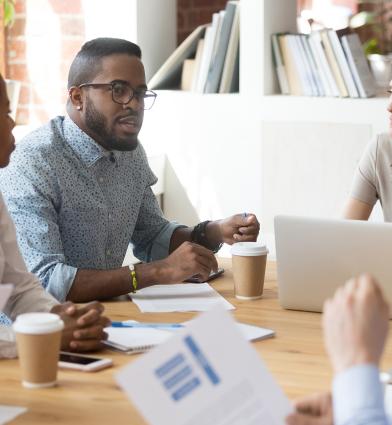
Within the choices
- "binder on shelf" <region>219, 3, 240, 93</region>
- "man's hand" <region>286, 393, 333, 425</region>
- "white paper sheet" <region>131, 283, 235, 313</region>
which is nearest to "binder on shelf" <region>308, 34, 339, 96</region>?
"binder on shelf" <region>219, 3, 240, 93</region>

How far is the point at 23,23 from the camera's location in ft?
15.8

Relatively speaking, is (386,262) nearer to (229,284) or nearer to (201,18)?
(229,284)

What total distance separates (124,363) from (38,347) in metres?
0.22

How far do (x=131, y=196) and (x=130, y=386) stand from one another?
1654 millimetres

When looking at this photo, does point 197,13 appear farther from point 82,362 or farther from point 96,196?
point 82,362

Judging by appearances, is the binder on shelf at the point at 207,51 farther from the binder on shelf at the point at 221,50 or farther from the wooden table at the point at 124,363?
the wooden table at the point at 124,363

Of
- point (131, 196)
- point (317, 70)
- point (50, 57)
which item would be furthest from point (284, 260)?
point (50, 57)

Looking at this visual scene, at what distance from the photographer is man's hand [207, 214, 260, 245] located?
2.67 m

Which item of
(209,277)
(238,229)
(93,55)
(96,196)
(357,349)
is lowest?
(209,277)

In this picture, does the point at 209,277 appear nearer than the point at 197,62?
Yes

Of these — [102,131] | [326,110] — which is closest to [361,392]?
[102,131]

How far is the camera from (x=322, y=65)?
4211mm

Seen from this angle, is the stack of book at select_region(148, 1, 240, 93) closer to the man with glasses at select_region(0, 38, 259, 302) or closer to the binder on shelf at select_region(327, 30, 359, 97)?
the binder on shelf at select_region(327, 30, 359, 97)

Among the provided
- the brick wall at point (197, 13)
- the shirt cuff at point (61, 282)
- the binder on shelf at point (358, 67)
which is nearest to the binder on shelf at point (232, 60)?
the binder on shelf at point (358, 67)
